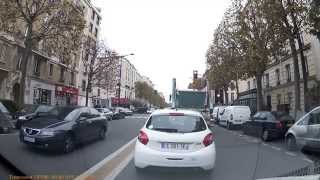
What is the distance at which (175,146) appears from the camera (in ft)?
29.6

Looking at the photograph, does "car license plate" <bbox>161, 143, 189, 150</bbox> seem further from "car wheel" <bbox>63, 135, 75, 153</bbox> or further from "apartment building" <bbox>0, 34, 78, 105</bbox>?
"apartment building" <bbox>0, 34, 78, 105</bbox>

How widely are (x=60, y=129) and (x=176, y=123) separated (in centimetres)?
448

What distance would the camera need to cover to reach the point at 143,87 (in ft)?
405

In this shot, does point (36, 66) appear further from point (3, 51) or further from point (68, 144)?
point (68, 144)

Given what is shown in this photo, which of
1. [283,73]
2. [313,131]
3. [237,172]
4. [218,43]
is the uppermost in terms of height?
[218,43]

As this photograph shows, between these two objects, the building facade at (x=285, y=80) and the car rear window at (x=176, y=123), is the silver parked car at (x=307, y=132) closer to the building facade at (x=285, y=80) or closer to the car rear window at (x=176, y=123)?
the car rear window at (x=176, y=123)

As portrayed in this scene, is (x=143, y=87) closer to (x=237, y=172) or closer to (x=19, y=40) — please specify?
(x=19, y=40)

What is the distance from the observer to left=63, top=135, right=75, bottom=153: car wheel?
12609mm

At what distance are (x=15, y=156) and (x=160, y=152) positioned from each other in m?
4.21

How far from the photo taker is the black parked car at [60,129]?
12.3m

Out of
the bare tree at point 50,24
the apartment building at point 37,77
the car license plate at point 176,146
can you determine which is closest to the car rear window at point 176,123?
the car license plate at point 176,146

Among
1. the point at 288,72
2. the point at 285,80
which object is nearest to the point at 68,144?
the point at 288,72

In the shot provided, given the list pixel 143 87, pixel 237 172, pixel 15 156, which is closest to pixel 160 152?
pixel 237 172

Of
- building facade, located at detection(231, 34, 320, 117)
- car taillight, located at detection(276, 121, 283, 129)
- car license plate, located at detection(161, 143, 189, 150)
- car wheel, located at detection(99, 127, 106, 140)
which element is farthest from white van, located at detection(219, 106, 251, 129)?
car license plate, located at detection(161, 143, 189, 150)
